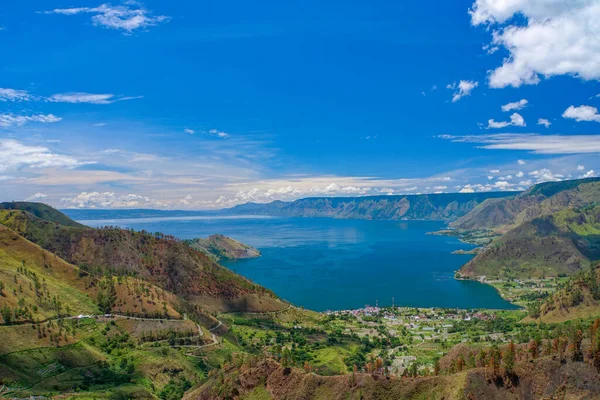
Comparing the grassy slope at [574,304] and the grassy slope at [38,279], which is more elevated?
the grassy slope at [38,279]

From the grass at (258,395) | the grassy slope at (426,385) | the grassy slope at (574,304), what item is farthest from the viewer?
the grassy slope at (574,304)

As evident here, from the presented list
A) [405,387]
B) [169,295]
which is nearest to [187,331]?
[169,295]

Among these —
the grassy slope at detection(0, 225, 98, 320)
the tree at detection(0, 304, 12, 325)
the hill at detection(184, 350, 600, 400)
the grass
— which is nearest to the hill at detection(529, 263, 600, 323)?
the hill at detection(184, 350, 600, 400)

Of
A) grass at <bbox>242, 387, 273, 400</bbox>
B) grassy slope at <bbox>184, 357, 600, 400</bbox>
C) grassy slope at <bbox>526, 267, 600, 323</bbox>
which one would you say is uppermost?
grassy slope at <bbox>184, 357, 600, 400</bbox>

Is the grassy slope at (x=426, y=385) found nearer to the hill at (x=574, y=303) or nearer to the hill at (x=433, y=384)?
the hill at (x=433, y=384)

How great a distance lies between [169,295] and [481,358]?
128 metres

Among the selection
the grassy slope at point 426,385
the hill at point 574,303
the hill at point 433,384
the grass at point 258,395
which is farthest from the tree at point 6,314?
the hill at point 574,303

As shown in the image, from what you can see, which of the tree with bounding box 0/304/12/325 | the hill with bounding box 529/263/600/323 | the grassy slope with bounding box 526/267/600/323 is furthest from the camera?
the hill with bounding box 529/263/600/323

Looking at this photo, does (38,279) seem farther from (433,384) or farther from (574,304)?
(574,304)

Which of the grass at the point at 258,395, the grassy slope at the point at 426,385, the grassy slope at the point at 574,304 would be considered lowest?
the grassy slope at the point at 574,304

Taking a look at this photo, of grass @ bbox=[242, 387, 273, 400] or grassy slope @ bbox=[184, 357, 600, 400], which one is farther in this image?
grass @ bbox=[242, 387, 273, 400]

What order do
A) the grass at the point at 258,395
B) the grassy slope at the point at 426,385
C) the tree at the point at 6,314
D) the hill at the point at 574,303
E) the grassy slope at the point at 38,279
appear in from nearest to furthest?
the grassy slope at the point at 426,385
the grass at the point at 258,395
the tree at the point at 6,314
the grassy slope at the point at 38,279
the hill at the point at 574,303

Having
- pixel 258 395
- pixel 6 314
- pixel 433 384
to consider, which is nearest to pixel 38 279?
pixel 6 314

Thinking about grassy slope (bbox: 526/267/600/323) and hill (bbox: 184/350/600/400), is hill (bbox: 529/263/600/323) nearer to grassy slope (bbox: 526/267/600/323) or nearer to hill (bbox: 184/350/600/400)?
grassy slope (bbox: 526/267/600/323)
